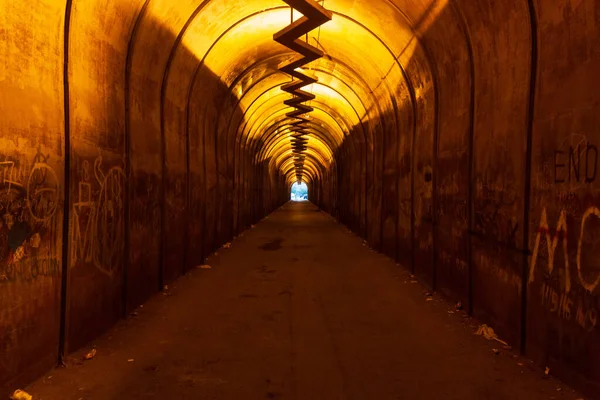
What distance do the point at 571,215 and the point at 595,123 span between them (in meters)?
0.85

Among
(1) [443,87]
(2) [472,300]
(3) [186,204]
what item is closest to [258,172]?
(3) [186,204]

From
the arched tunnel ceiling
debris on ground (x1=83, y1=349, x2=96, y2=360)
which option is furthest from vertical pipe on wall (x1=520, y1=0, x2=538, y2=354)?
debris on ground (x1=83, y1=349, x2=96, y2=360)

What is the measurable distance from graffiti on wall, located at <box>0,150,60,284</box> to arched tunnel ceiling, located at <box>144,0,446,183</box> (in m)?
3.16

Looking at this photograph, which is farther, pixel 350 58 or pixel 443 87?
pixel 350 58

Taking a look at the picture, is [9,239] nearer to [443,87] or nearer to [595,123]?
[595,123]

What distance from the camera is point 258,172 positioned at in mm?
23578

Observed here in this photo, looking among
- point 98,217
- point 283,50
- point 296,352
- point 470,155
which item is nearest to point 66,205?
point 98,217

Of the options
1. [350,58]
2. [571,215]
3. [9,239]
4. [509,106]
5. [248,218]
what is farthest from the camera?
[248,218]

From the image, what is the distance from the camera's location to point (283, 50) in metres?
11.3

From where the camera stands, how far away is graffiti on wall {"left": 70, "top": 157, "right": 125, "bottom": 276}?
4500 mm

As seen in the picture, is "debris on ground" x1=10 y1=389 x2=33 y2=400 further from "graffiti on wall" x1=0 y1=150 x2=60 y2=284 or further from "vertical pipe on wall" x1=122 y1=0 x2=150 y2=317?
"vertical pipe on wall" x1=122 y1=0 x2=150 y2=317

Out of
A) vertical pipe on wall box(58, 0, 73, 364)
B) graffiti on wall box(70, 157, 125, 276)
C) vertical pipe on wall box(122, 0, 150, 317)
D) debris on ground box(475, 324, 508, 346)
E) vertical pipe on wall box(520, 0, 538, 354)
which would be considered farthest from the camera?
vertical pipe on wall box(122, 0, 150, 317)

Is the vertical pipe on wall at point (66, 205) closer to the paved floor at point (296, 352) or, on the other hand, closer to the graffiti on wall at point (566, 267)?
the paved floor at point (296, 352)

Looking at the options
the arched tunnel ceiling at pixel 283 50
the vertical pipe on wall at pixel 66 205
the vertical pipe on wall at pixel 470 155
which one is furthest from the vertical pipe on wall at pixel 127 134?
the vertical pipe on wall at pixel 470 155
